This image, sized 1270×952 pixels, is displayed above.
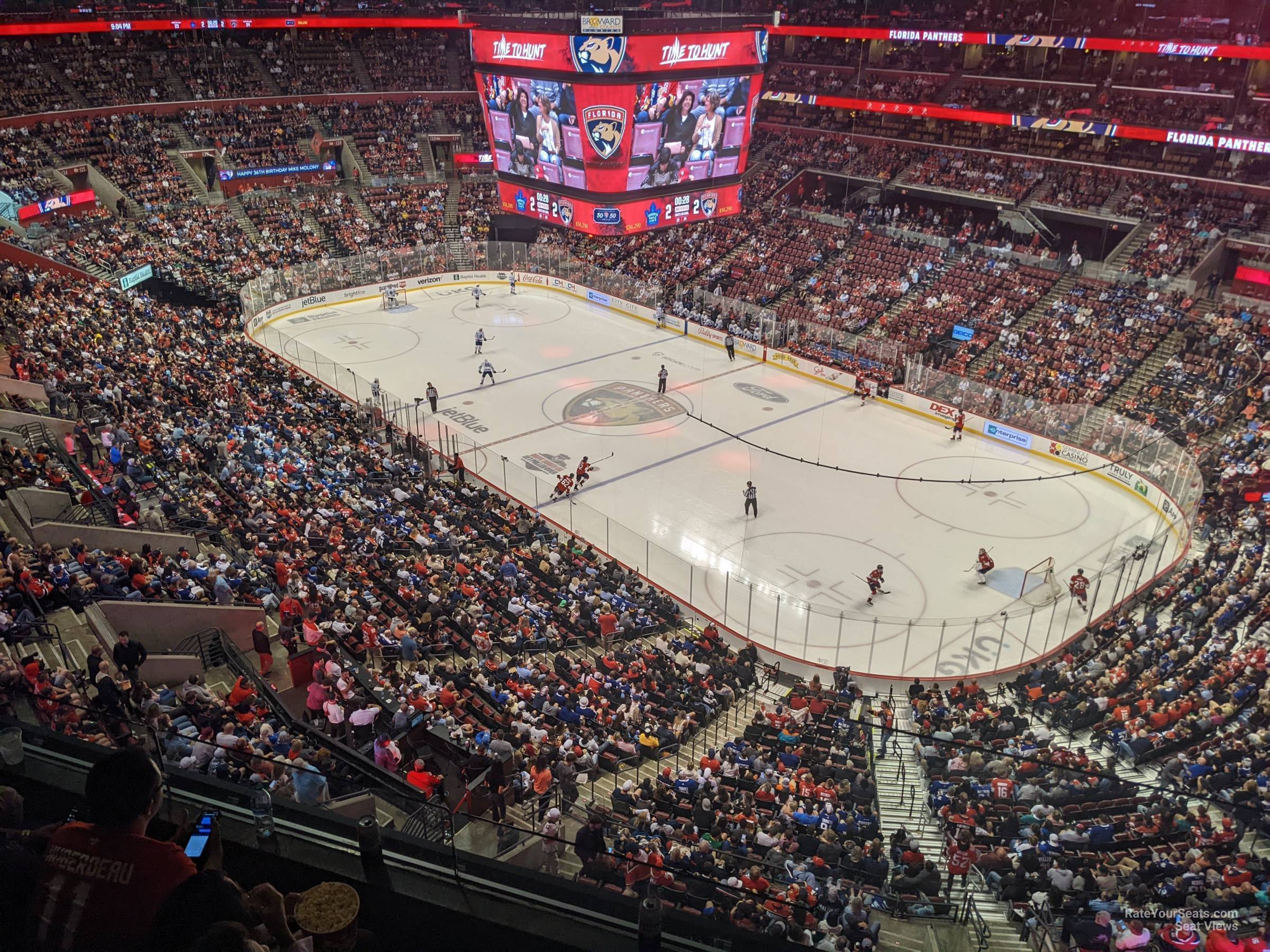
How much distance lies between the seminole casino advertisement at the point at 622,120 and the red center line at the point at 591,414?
723 centimetres

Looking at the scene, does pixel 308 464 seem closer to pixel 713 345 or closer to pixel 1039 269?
pixel 713 345

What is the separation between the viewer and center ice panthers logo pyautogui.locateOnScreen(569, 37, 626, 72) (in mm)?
27281

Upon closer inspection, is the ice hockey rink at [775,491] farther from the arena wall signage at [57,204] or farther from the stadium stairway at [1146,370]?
the arena wall signage at [57,204]

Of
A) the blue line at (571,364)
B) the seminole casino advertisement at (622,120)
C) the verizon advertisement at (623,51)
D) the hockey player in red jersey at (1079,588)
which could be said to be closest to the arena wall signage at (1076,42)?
the verizon advertisement at (623,51)

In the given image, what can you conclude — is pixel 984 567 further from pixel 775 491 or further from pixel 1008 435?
pixel 1008 435

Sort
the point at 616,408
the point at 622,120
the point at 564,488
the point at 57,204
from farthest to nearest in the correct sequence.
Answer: the point at 57,204, the point at 616,408, the point at 622,120, the point at 564,488

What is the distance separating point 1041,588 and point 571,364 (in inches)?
911

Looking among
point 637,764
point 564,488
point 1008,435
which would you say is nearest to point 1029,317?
point 1008,435

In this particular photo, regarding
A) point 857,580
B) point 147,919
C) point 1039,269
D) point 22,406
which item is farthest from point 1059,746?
point 1039,269

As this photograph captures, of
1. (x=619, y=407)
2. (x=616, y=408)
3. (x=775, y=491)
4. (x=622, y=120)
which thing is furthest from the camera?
(x=619, y=407)

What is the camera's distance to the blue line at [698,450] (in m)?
29.2

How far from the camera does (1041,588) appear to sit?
23172 mm

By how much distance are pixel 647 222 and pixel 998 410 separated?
1405 cm

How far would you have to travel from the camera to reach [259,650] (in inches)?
600
